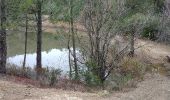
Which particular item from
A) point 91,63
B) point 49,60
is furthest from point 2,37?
point 49,60

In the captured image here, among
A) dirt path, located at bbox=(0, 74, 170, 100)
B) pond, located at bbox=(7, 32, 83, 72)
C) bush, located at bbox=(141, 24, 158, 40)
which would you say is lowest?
dirt path, located at bbox=(0, 74, 170, 100)

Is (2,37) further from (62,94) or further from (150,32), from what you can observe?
(150,32)

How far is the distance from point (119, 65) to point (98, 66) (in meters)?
4.02

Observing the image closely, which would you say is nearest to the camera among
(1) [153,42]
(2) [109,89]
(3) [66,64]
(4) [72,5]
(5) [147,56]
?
(2) [109,89]

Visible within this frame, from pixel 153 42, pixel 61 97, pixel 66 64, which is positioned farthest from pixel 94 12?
pixel 153 42

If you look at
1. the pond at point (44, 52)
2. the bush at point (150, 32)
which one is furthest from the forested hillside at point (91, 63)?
the bush at point (150, 32)

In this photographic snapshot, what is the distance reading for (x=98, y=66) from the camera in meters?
18.8

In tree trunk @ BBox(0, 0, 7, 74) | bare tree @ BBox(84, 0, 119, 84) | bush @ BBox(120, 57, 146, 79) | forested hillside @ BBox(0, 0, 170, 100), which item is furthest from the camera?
bush @ BBox(120, 57, 146, 79)

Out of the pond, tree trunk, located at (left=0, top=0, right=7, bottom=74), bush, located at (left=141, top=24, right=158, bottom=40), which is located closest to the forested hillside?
tree trunk, located at (left=0, top=0, right=7, bottom=74)

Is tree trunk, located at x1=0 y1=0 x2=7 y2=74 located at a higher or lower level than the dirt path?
higher

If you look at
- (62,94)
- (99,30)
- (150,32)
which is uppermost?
(150,32)

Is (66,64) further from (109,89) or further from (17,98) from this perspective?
(17,98)

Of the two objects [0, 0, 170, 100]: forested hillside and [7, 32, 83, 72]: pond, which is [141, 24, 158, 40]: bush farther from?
[7, 32, 83, 72]: pond

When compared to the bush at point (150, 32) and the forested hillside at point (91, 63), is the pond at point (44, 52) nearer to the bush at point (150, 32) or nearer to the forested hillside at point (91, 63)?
the forested hillside at point (91, 63)
